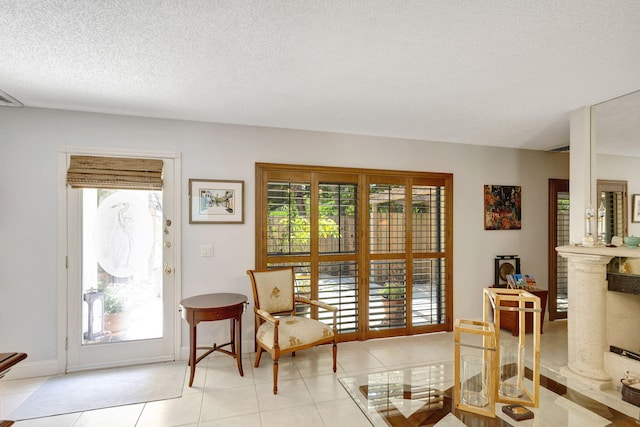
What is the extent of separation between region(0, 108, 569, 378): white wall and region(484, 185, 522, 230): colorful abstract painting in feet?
0.30

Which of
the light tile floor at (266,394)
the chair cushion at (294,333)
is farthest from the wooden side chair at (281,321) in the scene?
the light tile floor at (266,394)

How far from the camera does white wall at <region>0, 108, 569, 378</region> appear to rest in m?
2.79

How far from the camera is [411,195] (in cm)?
384

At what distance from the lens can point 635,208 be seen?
8.99ft

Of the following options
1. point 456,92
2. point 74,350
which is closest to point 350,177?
point 456,92

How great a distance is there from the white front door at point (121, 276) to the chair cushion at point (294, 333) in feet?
3.52

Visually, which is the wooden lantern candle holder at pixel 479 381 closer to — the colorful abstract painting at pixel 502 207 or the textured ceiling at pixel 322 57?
the textured ceiling at pixel 322 57

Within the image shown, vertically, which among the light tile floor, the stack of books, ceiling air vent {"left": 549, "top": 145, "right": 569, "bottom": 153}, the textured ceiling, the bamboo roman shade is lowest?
the light tile floor

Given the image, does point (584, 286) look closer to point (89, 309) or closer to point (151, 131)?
point (151, 131)

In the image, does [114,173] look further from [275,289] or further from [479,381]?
[479,381]

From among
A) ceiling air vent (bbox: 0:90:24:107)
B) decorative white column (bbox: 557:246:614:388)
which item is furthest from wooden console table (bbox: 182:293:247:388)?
decorative white column (bbox: 557:246:614:388)

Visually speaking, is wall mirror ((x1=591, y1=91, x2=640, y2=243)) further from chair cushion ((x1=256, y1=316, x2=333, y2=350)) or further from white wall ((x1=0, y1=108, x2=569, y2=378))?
chair cushion ((x1=256, y1=316, x2=333, y2=350))

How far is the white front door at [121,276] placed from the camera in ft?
9.58

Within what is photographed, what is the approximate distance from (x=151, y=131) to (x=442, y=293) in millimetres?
3950
